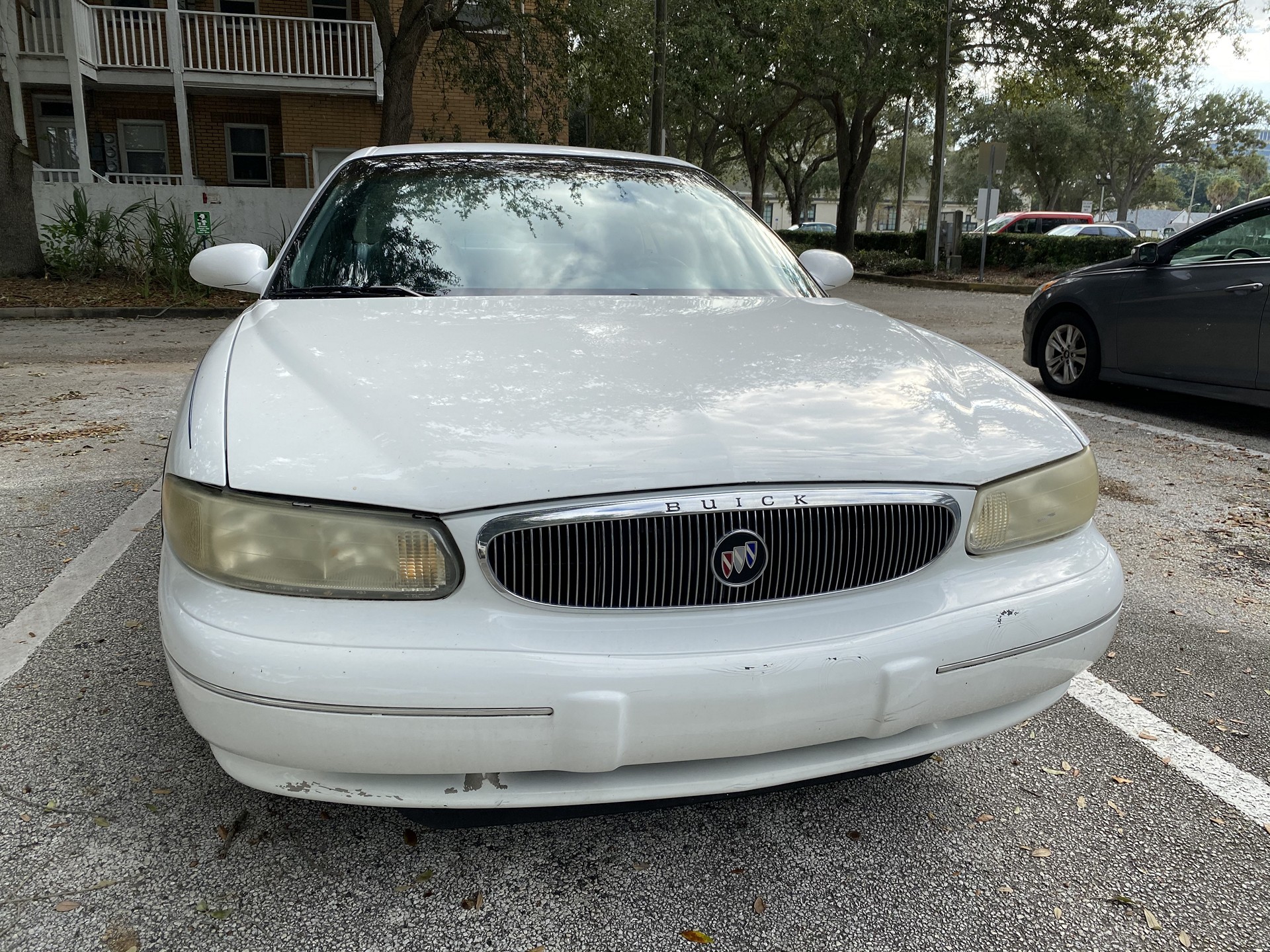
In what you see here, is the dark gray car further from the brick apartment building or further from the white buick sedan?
the brick apartment building

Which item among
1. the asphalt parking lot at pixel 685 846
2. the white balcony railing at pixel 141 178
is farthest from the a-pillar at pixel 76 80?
the asphalt parking lot at pixel 685 846

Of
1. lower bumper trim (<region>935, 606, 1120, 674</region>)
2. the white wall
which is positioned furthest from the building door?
lower bumper trim (<region>935, 606, 1120, 674</region>)

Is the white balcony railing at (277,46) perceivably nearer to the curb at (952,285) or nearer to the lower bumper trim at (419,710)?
the curb at (952,285)

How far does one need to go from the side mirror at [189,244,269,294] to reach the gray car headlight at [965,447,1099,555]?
2.40 m

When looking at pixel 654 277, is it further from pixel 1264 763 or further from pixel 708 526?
pixel 1264 763

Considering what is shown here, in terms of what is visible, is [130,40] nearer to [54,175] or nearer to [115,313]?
[54,175]

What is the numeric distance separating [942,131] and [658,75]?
7.35 m

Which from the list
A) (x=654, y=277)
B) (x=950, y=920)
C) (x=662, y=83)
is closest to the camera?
(x=950, y=920)

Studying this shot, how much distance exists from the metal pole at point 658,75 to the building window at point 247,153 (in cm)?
864

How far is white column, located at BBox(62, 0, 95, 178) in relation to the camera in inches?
655

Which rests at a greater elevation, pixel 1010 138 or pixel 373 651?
pixel 1010 138

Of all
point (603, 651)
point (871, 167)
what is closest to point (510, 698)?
point (603, 651)

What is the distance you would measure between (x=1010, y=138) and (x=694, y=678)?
171 ft

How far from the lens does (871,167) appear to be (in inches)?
2618
